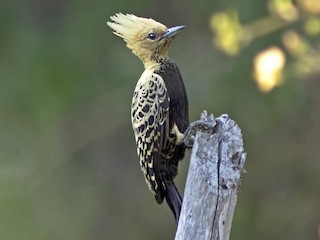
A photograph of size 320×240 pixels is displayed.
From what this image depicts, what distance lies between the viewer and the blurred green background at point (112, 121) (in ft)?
26.1

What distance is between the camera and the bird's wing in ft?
16.4

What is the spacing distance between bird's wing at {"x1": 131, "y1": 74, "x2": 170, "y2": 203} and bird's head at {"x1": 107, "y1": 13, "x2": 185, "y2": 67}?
17 centimetres

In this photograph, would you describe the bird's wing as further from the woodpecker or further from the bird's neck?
the bird's neck

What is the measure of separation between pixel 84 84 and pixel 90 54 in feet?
0.96

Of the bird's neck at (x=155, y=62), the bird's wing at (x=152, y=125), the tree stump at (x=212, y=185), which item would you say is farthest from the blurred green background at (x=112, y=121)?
the tree stump at (x=212, y=185)

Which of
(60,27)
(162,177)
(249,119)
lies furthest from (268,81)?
(60,27)

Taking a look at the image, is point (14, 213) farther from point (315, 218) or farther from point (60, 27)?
point (315, 218)

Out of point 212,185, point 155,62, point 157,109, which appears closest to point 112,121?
point 155,62

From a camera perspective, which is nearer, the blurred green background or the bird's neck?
the bird's neck

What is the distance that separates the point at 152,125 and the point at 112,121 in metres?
3.59

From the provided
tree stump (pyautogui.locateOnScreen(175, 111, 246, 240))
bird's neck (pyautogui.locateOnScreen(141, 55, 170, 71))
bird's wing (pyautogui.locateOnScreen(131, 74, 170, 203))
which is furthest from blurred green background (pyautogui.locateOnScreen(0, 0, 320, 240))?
tree stump (pyautogui.locateOnScreen(175, 111, 246, 240))

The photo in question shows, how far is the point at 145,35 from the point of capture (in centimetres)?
514

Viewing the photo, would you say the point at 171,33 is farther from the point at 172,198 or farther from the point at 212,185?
the point at 212,185

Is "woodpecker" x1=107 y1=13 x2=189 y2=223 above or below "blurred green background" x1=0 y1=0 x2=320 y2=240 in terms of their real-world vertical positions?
below
